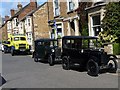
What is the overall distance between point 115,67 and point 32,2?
4013 cm

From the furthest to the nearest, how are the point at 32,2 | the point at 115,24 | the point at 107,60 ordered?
the point at 32,2 < the point at 115,24 < the point at 107,60

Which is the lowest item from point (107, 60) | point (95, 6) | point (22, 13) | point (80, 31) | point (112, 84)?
point (112, 84)

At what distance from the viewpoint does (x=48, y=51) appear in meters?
17.4

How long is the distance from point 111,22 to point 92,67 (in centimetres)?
829

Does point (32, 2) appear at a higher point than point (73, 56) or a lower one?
higher

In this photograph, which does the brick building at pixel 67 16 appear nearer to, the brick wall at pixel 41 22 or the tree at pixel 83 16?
the tree at pixel 83 16

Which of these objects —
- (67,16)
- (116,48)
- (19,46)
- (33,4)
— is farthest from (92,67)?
(33,4)

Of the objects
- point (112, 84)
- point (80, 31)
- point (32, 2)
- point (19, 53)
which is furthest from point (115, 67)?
point (32, 2)

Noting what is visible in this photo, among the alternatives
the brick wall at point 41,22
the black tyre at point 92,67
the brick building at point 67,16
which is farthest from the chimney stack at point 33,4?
the black tyre at point 92,67

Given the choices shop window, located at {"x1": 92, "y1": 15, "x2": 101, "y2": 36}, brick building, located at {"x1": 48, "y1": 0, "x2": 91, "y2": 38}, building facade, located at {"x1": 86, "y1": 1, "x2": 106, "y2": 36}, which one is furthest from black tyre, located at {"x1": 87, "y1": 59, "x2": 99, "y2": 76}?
brick building, located at {"x1": 48, "y1": 0, "x2": 91, "y2": 38}

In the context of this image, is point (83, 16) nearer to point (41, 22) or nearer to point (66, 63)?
point (66, 63)

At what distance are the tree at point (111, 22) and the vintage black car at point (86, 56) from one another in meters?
5.46

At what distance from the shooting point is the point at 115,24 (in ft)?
63.2

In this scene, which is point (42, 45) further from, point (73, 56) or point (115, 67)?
point (115, 67)
